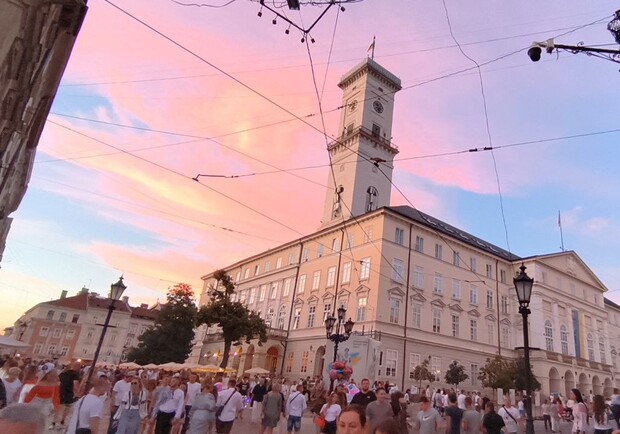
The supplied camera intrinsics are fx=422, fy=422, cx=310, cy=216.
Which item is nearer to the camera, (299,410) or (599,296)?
(299,410)

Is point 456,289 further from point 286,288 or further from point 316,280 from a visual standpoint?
point 286,288

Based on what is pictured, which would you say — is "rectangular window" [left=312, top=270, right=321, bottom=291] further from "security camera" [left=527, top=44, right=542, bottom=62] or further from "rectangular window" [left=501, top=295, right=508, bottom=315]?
"security camera" [left=527, top=44, right=542, bottom=62]

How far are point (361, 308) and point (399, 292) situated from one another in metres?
3.97

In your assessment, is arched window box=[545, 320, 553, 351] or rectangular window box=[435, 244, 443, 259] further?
arched window box=[545, 320, 553, 351]

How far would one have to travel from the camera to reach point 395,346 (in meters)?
38.5

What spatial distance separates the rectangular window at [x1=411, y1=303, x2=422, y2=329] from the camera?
4091cm

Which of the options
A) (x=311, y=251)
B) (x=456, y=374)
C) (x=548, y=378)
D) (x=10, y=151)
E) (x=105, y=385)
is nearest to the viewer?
(x=10, y=151)

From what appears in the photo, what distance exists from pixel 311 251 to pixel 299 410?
3901 cm

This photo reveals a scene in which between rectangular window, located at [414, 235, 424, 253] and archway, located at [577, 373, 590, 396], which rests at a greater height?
rectangular window, located at [414, 235, 424, 253]

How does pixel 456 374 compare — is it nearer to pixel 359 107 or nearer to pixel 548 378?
pixel 548 378

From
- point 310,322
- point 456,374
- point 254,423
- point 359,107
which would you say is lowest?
point 254,423

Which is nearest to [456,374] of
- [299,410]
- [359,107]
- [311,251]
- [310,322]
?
[310,322]

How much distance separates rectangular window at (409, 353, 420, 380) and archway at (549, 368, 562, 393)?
65.6 feet

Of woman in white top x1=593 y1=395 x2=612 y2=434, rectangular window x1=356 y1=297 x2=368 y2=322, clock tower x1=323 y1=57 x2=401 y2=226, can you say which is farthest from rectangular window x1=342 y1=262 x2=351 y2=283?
woman in white top x1=593 y1=395 x2=612 y2=434
